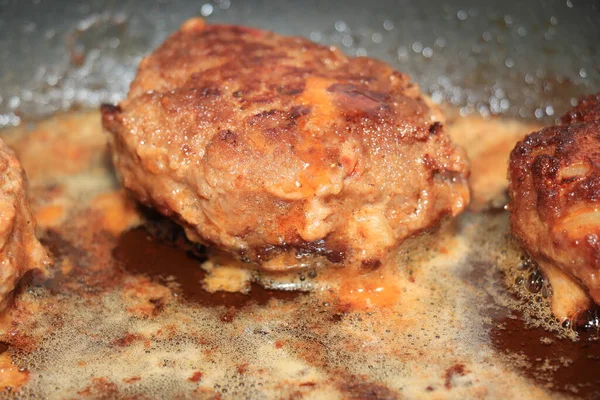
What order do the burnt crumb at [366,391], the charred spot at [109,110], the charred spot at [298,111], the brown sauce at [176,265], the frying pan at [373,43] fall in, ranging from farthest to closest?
the frying pan at [373,43] → the charred spot at [109,110] → the brown sauce at [176,265] → the charred spot at [298,111] → the burnt crumb at [366,391]

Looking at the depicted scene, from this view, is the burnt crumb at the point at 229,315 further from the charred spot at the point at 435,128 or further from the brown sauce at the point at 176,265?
the charred spot at the point at 435,128

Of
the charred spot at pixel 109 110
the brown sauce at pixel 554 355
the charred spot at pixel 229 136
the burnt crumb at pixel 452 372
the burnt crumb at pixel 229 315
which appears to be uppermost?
the charred spot at pixel 229 136

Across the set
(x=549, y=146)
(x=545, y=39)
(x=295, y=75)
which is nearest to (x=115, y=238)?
(x=295, y=75)

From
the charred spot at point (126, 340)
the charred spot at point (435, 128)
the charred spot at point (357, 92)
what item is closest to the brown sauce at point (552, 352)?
the charred spot at point (435, 128)

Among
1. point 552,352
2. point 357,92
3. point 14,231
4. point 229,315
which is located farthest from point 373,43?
point 14,231

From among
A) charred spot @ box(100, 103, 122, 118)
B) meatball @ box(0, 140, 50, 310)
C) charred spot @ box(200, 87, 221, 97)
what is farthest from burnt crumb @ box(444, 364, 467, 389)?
charred spot @ box(100, 103, 122, 118)

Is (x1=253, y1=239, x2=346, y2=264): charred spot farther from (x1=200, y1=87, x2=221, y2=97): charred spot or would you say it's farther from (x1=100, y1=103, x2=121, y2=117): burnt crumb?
(x1=100, y1=103, x2=121, y2=117): burnt crumb

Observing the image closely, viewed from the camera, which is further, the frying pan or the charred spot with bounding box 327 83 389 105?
the frying pan

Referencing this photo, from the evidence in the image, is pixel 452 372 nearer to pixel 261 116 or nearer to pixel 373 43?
pixel 261 116
